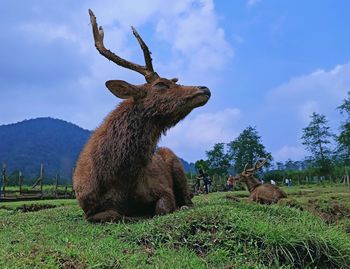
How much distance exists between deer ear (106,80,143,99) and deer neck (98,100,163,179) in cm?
20

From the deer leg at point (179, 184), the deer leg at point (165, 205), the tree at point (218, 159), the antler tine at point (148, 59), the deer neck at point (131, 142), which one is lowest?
the deer leg at point (165, 205)

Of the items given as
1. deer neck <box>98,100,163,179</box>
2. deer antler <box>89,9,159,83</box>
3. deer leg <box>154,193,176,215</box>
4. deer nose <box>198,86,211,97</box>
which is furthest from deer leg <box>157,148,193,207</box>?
deer nose <box>198,86,211,97</box>

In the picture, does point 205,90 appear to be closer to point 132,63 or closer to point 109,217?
point 132,63

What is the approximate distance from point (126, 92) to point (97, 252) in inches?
126

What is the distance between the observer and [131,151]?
626cm

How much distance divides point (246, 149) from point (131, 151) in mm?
73017

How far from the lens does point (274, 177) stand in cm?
6031

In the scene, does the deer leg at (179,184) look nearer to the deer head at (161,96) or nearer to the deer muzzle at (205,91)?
the deer head at (161,96)

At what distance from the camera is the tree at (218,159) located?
2933 inches

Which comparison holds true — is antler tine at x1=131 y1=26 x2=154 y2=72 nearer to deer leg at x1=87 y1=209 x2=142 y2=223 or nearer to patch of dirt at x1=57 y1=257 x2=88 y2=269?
deer leg at x1=87 y1=209 x2=142 y2=223

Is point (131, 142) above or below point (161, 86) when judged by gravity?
below

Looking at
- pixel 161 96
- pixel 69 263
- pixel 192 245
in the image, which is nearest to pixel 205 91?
pixel 161 96

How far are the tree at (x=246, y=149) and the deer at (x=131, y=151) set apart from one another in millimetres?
69767

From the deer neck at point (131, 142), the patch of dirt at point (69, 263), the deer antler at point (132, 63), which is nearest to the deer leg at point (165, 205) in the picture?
the deer neck at point (131, 142)
